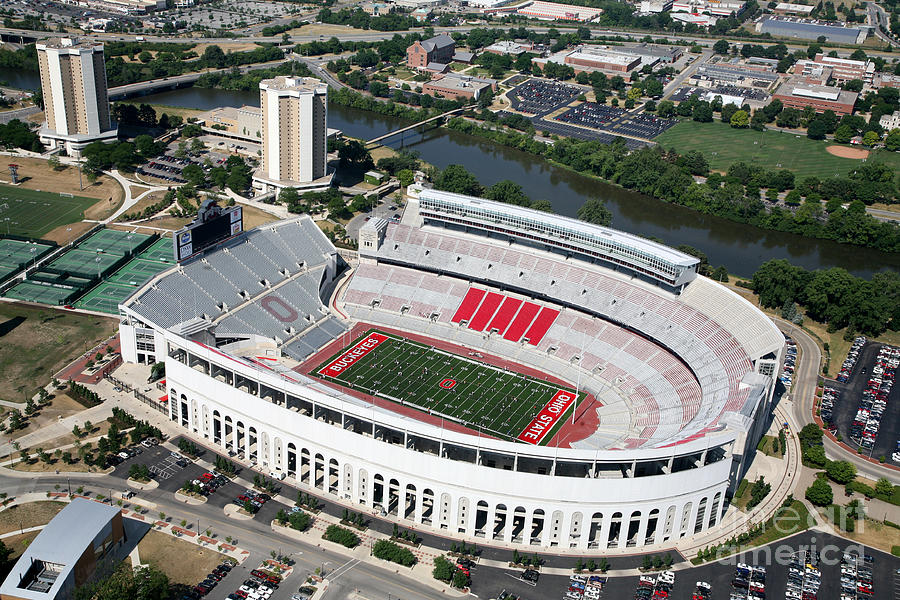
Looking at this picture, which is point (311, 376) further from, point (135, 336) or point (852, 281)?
point (852, 281)

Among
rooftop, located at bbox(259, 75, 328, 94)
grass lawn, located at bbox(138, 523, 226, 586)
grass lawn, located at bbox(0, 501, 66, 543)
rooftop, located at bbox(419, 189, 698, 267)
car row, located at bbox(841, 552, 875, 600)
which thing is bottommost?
grass lawn, located at bbox(0, 501, 66, 543)

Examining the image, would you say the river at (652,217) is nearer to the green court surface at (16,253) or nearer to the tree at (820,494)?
the tree at (820,494)

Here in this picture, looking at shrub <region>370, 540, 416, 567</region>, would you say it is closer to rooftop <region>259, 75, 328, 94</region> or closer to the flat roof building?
the flat roof building

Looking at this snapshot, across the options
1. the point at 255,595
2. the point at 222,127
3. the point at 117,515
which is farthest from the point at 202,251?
the point at 222,127

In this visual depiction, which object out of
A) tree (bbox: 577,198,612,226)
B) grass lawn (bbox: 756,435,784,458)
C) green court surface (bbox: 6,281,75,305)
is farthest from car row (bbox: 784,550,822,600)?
green court surface (bbox: 6,281,75,305)

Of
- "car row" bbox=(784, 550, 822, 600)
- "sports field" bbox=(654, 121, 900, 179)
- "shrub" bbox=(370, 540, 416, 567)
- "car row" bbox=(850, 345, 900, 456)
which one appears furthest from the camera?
"sports field" bbox=(654, 121, 900, 179)

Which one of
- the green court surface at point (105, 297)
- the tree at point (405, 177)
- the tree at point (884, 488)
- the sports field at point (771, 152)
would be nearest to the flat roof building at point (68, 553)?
the green court surface at point (105, 297)

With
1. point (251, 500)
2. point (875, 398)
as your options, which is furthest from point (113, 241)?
point (875, 398)
